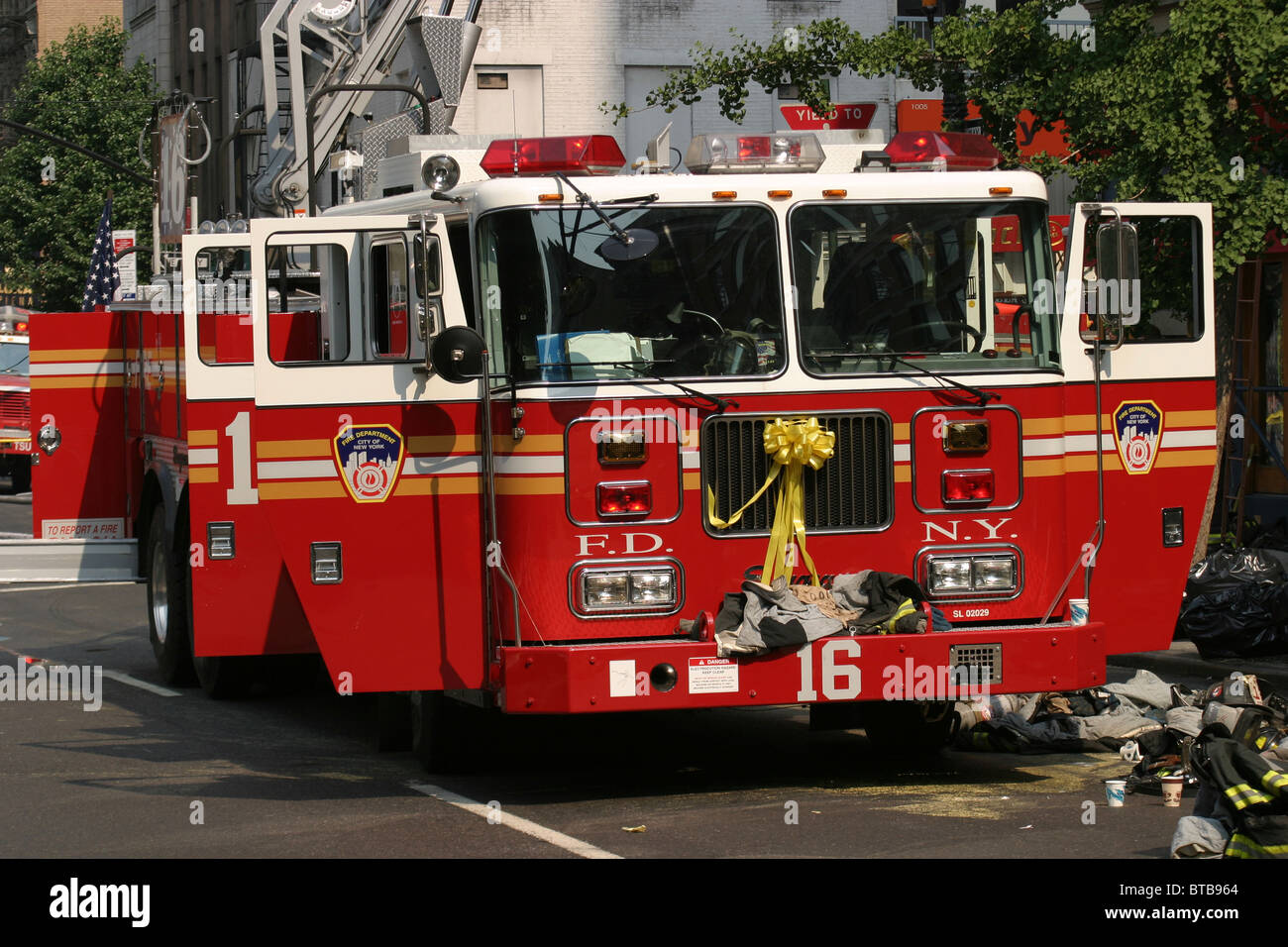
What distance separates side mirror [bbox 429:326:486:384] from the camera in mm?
8680

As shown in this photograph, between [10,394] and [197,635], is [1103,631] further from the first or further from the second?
[10,394]

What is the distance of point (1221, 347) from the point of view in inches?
621

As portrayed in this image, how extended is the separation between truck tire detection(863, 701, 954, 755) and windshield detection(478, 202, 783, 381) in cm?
214

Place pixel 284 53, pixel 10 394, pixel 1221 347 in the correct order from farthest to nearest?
pixel 10 394, pixel 1221 347, pixel 284 53

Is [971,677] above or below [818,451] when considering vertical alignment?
below

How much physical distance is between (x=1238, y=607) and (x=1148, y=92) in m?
3.79

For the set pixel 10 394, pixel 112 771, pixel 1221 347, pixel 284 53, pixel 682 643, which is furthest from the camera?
pixel 10 394

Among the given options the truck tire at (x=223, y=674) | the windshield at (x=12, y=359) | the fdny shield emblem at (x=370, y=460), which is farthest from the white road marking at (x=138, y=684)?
the windshield at (x=12, y=359)

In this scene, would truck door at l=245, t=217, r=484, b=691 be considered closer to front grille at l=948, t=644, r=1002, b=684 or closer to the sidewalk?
front grille at l=948, t=644, r=1002, b=684

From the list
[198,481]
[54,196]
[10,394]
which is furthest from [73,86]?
[198,481]

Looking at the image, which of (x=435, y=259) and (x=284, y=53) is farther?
(x=284, y=53)

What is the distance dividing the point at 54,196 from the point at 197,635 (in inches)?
1489

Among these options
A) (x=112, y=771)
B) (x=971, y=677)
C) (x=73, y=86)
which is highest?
(x=73, y=86)
